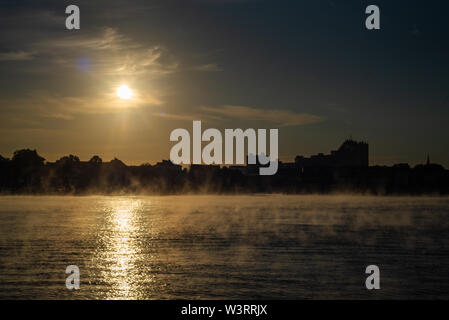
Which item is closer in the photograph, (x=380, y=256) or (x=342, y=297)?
(x=342, y=297)

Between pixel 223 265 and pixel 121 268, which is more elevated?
pixel 223 265

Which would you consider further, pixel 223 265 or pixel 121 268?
pixel 223 265

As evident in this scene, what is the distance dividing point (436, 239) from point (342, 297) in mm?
51981

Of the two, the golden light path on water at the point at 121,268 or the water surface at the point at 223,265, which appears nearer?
the water surface at the point at 223,265

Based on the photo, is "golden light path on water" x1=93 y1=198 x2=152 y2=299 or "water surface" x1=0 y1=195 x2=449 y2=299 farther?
"golden light path on water" x1=93 y1=198 x2=152 y2=299

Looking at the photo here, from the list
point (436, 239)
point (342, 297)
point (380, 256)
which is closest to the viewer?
point (342, 297)
